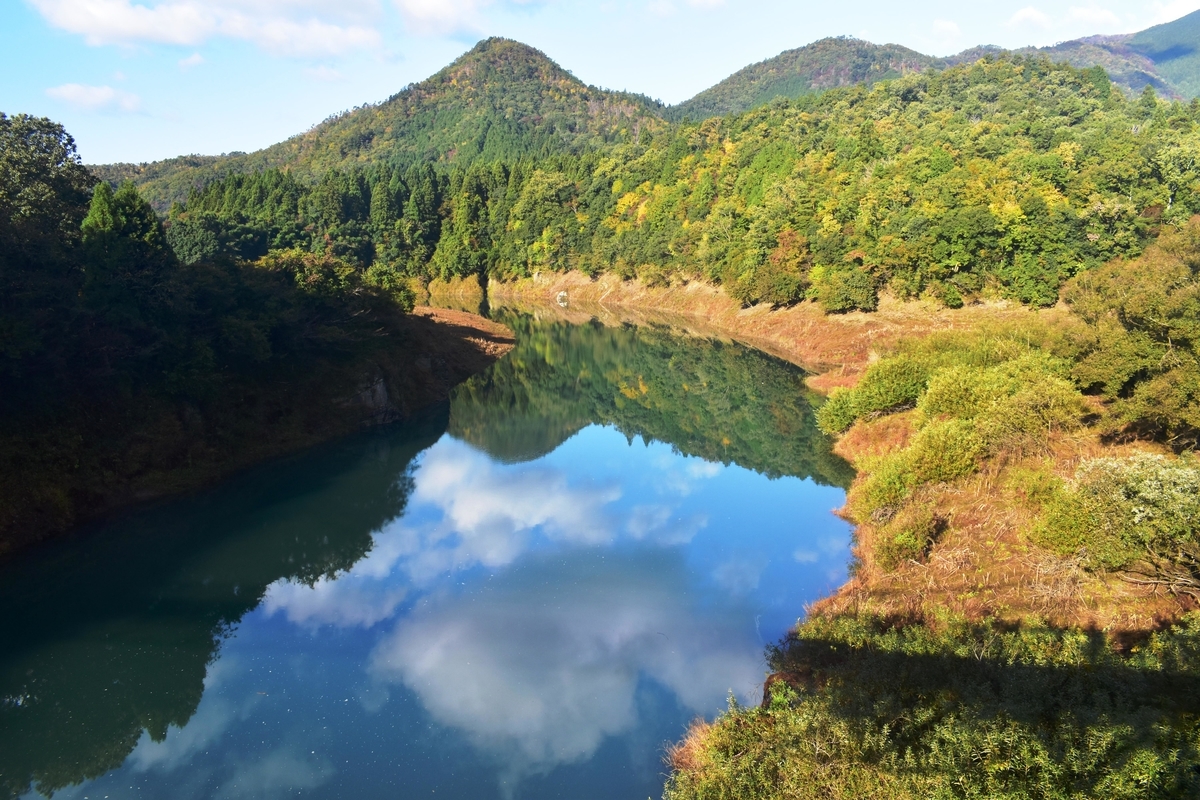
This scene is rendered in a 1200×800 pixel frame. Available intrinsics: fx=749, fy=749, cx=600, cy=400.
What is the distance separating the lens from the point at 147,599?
82.0 feet

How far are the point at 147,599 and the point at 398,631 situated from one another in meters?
9.33

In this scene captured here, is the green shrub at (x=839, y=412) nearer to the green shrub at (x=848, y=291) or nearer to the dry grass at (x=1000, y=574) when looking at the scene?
the dry grass at (x=1000, y=574)

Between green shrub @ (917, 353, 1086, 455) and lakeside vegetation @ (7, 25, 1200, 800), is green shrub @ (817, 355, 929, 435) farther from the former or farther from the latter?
green shrub @ (917, 353, 1086, 455)

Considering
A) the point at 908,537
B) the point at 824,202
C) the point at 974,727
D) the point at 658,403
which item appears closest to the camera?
the point at 974,727

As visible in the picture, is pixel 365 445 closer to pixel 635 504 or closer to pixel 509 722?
pixel 635 504

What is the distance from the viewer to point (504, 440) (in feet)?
149

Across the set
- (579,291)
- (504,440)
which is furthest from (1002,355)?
(579,291)

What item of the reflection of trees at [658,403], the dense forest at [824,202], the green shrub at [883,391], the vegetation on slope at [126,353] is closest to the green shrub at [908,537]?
the reflection of trees at [658,403]

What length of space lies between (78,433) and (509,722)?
79.8ft

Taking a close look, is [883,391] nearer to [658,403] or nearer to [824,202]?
[658,403]

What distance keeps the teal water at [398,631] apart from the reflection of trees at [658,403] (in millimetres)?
1506

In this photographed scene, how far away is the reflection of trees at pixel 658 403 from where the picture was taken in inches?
1650

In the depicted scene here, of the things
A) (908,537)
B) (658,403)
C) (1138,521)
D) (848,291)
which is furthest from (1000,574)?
(848,291)

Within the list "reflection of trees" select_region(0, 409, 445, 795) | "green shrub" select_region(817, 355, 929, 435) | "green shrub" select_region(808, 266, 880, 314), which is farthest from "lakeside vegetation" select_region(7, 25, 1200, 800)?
"reflection of trees" select_region(0, 409, 445, 795)
